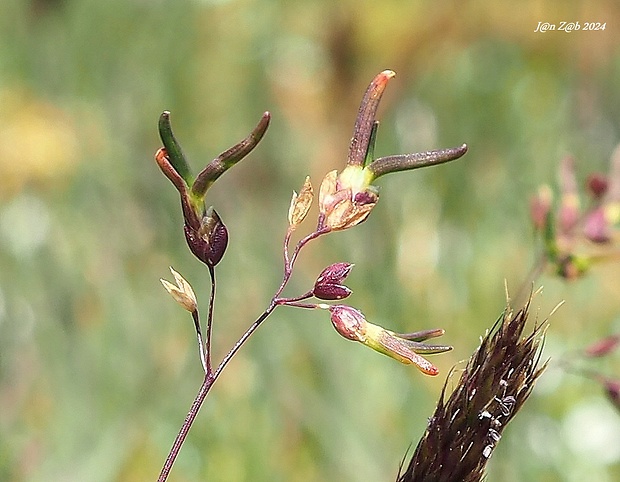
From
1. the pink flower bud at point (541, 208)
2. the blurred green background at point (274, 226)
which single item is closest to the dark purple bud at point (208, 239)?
the blurred green background at point (274, 226)

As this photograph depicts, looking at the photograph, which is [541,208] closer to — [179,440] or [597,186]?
[597,186]

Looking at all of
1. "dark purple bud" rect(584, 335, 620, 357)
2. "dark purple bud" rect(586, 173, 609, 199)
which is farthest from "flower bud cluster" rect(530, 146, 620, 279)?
"dark purple bud" rect(584, 335, 620, 357)

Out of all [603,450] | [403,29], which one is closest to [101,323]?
[603,450]

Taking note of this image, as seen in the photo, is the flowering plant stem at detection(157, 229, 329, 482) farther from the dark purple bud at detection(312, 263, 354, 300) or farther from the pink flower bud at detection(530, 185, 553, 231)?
the pink flower bud at detection(530, 185, 553, 231)

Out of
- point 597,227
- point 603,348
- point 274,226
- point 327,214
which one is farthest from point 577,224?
point 274,226

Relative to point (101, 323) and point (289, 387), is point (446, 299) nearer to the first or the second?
point (289, 387)

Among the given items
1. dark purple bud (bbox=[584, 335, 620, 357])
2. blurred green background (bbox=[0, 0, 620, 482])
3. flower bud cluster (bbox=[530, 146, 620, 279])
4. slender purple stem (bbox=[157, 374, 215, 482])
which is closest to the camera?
slender purple stem (bbox=[157, 374, 215, 482])

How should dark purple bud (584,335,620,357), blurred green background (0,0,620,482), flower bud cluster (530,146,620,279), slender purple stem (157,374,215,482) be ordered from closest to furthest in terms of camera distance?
slender purple stem (157,374,215,482), dark purple bud (584,335,620,357), flower bud cluster (530,146,620,279), blurred green background (0,0,620,482)
